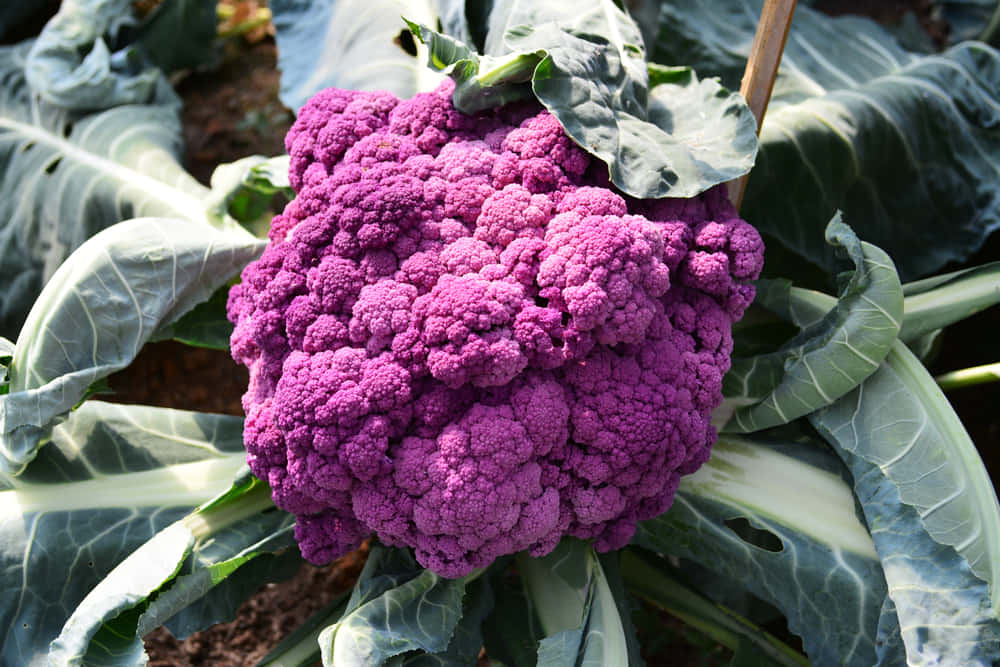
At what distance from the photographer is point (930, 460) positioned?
65.9 inches

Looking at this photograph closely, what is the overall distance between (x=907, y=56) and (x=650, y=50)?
0.80 m

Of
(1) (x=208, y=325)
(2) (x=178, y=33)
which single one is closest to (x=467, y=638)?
(1) (x=208, y=325)

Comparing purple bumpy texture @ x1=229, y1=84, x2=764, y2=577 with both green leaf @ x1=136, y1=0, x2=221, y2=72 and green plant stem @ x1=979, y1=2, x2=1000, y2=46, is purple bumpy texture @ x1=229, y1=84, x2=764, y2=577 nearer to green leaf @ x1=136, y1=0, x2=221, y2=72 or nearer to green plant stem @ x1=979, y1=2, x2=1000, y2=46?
green leaf @ x1=136, y1=0, x2=221, y2=72

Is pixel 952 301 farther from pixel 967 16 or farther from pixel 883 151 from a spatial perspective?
pixel 967 16

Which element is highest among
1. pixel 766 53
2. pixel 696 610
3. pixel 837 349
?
pixel 766 53

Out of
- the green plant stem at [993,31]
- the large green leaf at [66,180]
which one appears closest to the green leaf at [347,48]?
the large green leaf at [66,180]

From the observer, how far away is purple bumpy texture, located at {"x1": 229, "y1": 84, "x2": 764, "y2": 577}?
1.59 m

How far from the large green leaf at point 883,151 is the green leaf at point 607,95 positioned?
0.45 m

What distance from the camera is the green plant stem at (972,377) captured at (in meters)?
1.97

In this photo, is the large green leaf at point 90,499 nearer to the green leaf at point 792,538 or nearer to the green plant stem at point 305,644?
the green plant stem at point 305,644

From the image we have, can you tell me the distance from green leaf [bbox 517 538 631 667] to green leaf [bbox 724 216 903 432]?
1.65ft

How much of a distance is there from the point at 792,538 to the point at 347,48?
69.0 inches

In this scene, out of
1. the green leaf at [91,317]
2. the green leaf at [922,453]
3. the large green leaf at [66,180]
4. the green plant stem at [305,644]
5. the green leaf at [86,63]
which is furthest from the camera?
the green leaf at [86,63]

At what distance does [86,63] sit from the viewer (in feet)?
8.55
